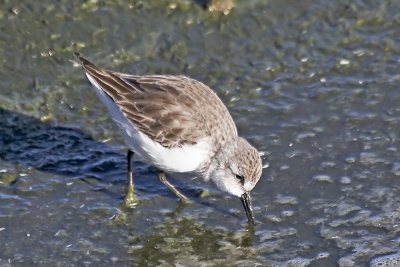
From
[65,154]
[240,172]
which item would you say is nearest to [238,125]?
[240,172]

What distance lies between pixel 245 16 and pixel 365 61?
142 centimetres

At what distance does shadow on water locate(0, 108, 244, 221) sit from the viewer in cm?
806

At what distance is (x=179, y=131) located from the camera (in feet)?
25.2

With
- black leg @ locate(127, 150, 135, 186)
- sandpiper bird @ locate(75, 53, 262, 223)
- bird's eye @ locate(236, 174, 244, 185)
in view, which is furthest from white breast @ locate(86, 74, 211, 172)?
bird's eye @ locate(236, 174, 244, 185)

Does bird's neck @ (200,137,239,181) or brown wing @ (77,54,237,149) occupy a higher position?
brown wing @ (77,54,237,149)

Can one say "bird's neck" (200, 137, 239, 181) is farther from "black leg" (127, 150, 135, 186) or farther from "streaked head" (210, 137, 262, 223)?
"black leg" (127, 150, 135, 186)

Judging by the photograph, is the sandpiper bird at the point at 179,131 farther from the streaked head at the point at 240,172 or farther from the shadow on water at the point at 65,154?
the shadow on water at the point at 65,154

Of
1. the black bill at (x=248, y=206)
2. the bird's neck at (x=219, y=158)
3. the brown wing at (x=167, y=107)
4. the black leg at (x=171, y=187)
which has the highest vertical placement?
the brown wing at (x=167, y=107)

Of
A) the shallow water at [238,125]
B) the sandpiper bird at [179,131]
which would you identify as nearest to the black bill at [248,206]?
the sandpiper bird at [179,131]

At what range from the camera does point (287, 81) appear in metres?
9.36

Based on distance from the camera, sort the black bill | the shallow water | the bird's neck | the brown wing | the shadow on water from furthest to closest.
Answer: the shadow on water → the bird's neck → the brown wing → the black bill → the shallow water

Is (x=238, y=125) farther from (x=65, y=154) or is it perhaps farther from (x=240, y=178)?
(x=65, y=154)

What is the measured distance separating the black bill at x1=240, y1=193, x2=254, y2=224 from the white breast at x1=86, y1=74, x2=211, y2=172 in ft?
1.57

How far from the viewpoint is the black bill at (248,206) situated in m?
7.58
